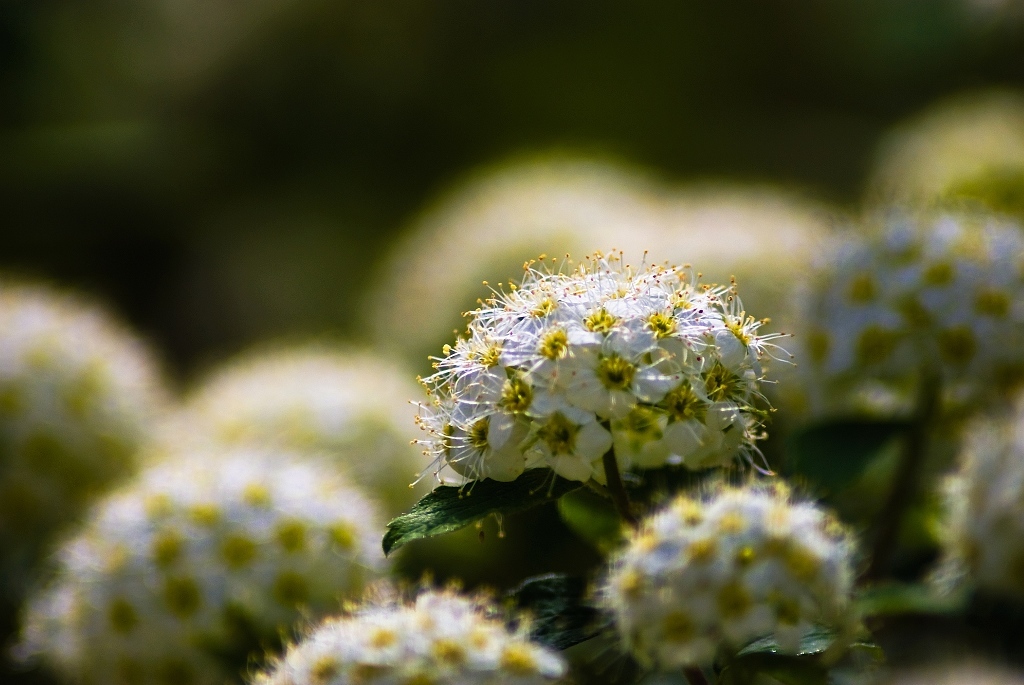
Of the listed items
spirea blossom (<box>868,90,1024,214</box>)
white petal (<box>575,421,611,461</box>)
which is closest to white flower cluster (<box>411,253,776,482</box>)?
white petal (<box>575,421,611,461</box>)

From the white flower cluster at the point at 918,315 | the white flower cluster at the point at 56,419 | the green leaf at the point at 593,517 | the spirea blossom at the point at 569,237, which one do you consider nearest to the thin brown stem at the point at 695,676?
the green leaf at the point at 593,517

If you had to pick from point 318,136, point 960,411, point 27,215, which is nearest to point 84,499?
point 960,411

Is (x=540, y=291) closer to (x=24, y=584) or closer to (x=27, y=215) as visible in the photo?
(x=24, y=584)

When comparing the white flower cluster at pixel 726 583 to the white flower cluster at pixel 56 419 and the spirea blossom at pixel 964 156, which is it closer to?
the spirea blossom at pixel 964 156

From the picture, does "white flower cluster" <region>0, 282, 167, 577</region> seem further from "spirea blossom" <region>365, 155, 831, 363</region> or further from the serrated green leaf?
the serrated green leaf

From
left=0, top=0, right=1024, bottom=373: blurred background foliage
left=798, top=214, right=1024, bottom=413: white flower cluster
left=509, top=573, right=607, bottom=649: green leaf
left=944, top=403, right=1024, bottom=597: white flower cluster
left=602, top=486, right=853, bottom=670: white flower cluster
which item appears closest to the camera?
left=602, top=486, right=853, bottom=670: white flower cluster

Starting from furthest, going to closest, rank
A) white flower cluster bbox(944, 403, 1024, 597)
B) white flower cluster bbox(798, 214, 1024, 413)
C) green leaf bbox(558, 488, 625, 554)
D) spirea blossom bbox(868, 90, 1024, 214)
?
spirea blossom bbox(868, 90, 1024, 214)
white flower cluster bbox(798, 214, 1024, 413)
white flower cluster bbox(944, 403, 1024, 597)
green leaf bbox(558, 488, 625, 554)

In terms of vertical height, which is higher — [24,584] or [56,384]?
[56,384]
